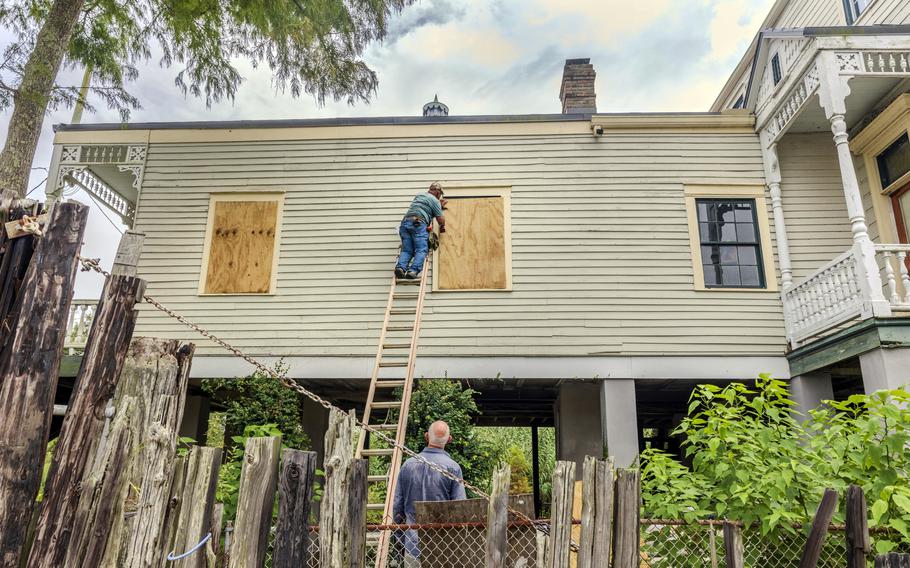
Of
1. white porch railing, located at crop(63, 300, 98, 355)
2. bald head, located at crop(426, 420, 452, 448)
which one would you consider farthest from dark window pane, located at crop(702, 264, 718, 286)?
white porch railing, located at crop(63, 300, 98, 355)

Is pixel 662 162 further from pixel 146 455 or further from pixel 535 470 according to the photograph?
pixel 146 455

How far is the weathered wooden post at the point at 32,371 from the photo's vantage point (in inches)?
102

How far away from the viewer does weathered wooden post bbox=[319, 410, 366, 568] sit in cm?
271

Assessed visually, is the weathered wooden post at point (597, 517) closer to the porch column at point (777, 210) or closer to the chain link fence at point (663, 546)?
the chain link fence at point (663, 546)

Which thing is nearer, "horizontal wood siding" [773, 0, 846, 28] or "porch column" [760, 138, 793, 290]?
"porch column" [760, 138, 793, 290]

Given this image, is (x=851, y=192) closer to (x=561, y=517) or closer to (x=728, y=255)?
(x=728, y=255)

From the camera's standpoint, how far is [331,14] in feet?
32.7

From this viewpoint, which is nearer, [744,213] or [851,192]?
[851,192]

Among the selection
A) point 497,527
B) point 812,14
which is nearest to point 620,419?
point 497,527

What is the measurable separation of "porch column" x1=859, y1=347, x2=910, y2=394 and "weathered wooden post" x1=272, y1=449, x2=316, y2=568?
6363 mm

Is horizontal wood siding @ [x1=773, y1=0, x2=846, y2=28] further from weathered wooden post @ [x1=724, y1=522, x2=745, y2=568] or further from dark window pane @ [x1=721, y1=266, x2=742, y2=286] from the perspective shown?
weathered wooden post @ [x1=724, y1=522, x2=745, y2=568]

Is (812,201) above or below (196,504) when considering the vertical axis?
above

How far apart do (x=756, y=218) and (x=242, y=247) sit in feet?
26.5

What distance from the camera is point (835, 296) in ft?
24.1
